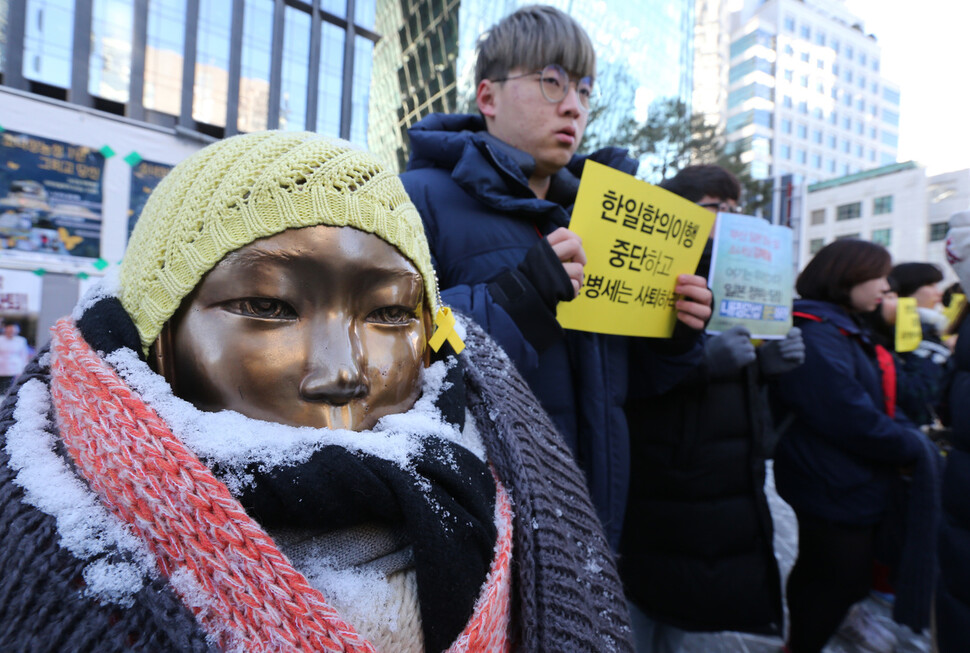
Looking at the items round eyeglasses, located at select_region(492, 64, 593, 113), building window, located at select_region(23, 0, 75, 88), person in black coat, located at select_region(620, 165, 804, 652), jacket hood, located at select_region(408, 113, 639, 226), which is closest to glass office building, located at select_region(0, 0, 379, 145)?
building window, located at select_region(23, 0, 75, 88)

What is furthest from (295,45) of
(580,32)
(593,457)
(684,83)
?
(684,83)

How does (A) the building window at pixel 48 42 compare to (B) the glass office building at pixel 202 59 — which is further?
(B) the glass office building at pixel 202 59

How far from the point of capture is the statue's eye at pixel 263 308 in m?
0.68

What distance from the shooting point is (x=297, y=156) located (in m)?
0.73

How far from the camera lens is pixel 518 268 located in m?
1.32

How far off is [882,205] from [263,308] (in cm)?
4529

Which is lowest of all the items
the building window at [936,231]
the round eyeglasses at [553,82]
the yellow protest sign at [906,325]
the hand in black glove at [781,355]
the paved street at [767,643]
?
the paved street at [767,643]

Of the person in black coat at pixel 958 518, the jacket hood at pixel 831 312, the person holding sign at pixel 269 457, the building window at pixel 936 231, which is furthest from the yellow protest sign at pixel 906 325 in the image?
the building window at pixel 936 231

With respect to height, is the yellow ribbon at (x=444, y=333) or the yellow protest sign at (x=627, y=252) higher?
the yellow protest sign at (x=627, y=252)

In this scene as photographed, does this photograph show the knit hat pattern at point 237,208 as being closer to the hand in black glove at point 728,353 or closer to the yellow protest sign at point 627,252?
the yellow protest sign at point 627,252

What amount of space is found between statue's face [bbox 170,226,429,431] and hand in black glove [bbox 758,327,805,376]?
196 cm

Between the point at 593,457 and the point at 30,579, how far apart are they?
1259 millimetres

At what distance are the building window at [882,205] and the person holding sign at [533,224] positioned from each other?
43.4 m

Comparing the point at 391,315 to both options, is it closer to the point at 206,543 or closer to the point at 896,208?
the point at 206,543
